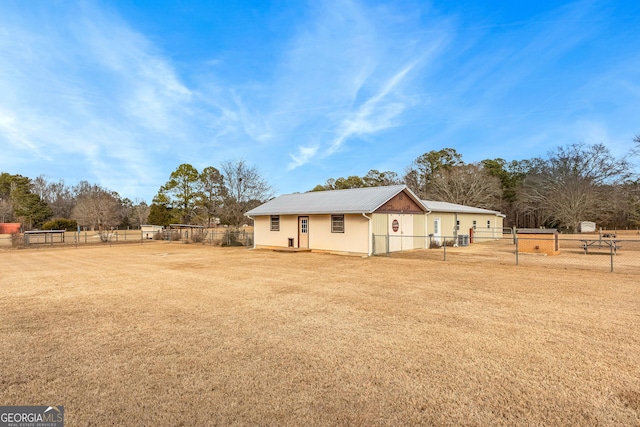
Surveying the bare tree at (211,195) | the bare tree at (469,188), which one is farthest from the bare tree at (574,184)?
the bare tree at (211,195)

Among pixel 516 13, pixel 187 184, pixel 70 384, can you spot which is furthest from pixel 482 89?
pixel 187 184

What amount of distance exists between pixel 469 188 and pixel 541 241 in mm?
30116

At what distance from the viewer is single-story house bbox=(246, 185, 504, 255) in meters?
17.5

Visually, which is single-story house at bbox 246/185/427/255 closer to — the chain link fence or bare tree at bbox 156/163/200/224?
the chain link fence

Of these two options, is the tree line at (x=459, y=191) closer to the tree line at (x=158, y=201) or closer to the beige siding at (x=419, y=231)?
the tree line at (x=158, y=201)

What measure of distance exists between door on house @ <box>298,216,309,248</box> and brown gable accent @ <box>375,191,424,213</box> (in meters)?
4.80

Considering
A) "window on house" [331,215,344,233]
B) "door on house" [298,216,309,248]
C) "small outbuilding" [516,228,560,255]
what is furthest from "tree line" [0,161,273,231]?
"small outbuilding" [516,228,560,255]

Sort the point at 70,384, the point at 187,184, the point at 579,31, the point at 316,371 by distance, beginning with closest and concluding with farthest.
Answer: the point at 70,384, the point at 316,371, the point at 579,31, the point at 187,184

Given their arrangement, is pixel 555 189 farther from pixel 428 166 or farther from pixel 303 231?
pixel 303 231

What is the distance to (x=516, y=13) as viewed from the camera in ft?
53.1

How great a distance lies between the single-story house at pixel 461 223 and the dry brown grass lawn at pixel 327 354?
13.7 m

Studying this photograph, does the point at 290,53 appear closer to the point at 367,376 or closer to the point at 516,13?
the point at 516,13

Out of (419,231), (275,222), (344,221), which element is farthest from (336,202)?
(419,231)

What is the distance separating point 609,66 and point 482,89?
6.04 metres
